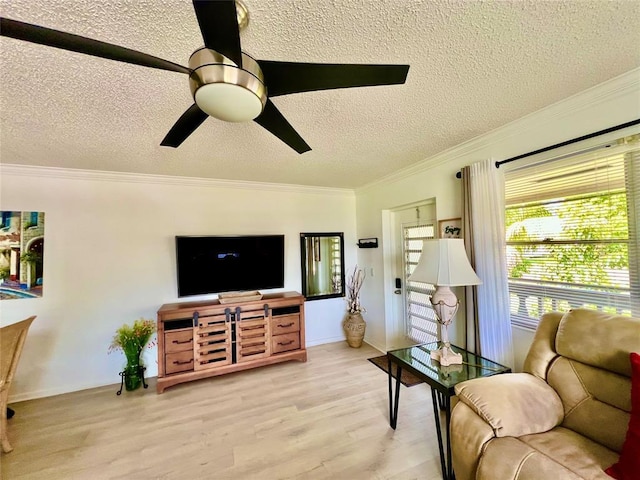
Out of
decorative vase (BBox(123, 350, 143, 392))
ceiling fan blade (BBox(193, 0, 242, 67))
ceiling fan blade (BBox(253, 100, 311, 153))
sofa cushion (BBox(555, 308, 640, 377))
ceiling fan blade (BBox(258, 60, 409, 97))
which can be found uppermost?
ceiling fan blade (BBox(193, 0, 242, 67))

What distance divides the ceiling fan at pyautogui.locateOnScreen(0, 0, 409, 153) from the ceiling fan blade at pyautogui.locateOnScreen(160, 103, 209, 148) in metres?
0.22

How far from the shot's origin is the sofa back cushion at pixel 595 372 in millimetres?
1302

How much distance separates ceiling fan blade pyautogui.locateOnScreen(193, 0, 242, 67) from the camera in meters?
0.76

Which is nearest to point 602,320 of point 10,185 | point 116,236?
point 116,236

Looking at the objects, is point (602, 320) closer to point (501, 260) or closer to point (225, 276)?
point (501, 260)

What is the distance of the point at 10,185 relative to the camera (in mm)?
2777

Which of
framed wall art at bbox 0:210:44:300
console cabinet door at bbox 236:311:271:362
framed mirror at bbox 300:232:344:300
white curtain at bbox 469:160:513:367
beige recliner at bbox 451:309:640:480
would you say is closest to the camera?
beige recliner at bbox 451:309:640:480

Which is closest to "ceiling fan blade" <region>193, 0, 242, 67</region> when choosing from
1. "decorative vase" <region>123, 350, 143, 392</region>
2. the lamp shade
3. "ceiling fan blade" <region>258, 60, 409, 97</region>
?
"ceiling fan blade" <region>258, 60, 409, 97</region>

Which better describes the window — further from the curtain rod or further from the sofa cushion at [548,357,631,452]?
the sofa cushion at [548,357,631,452]

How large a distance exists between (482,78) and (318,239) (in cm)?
291

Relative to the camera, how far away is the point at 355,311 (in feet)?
13.2

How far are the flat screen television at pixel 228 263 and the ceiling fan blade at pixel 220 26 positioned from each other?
105 inches

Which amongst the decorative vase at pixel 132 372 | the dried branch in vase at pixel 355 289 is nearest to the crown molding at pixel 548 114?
the dried branch in vase at pixel 355 289

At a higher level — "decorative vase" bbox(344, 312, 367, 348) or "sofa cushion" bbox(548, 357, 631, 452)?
"sofa cushion" bbox(548, 357, 631, 452)
